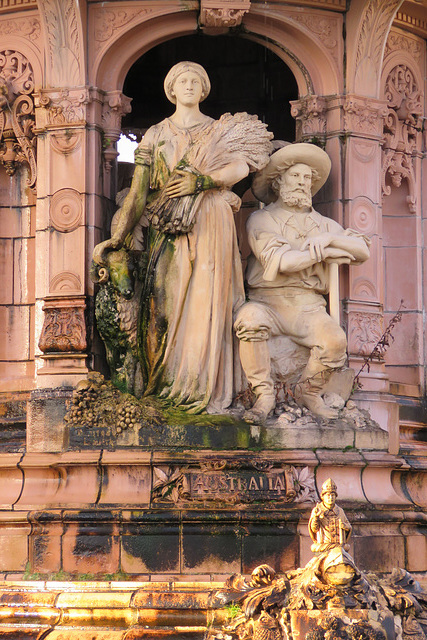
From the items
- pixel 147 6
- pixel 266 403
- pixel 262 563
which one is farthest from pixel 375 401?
pixel 147 6

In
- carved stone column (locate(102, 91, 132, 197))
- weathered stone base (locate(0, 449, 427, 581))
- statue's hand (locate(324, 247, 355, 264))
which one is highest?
carved stone column (locate(102, 91, 132, 197))

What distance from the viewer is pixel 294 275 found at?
1811cm

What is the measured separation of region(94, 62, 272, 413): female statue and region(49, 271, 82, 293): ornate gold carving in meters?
0.46

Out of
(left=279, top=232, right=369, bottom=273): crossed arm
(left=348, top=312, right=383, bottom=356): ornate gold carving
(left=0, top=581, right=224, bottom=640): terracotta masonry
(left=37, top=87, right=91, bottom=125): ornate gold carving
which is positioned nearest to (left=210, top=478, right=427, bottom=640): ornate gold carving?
(left=0, top=581, right=224, bottom=640): terracotta masonry

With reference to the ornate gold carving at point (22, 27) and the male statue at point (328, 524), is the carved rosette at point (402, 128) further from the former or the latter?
the male statue at point (328, 524)

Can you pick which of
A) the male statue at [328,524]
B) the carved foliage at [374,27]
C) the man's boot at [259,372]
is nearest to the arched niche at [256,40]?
the carved foliage at [374,27]

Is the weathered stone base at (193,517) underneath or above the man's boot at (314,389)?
underneath

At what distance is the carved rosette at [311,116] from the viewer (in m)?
19.1

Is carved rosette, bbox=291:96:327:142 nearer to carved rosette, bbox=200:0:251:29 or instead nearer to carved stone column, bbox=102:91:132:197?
carved rosette, bbox=200:0:251:29

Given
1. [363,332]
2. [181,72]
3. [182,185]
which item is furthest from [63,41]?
[363,332]

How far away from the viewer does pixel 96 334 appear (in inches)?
725

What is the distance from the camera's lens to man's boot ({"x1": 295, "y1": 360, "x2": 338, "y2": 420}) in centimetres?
1773

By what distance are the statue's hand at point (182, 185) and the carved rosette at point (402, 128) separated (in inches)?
117

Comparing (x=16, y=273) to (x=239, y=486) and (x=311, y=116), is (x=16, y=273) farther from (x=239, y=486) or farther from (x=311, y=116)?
(x=239, y=486)
